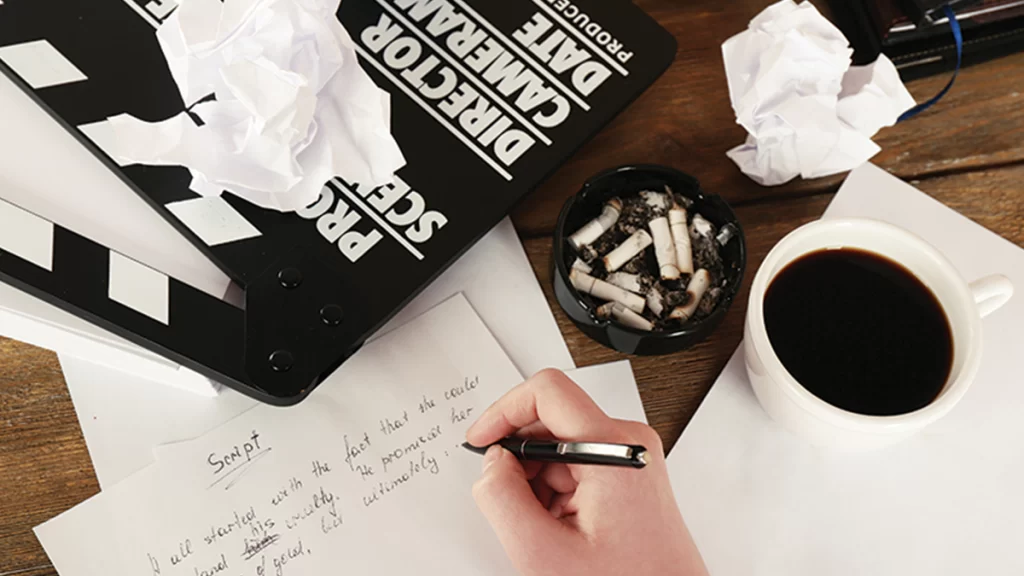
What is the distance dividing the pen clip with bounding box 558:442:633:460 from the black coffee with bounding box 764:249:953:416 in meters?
0.17

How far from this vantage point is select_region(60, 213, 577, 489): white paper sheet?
606 mm

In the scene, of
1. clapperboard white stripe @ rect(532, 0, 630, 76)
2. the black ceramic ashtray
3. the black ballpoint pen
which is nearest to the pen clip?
the black ballpoint pen

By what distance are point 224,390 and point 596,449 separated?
30 cm

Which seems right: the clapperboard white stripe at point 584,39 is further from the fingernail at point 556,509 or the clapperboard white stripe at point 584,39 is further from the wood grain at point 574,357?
the fingernail at point 556,509

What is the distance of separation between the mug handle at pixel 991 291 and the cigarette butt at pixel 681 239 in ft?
0.63

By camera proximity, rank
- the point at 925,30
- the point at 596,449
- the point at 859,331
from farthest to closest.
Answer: the point at 925,30 < the point at 859,331 < the point at 596,449

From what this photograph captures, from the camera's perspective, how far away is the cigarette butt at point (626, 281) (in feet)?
2.05

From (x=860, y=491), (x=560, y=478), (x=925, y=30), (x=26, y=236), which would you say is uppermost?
(x=26, y=236)

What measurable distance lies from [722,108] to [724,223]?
141 mm

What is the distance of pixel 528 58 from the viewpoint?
0.69m

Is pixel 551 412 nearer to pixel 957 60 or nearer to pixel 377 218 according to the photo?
pixel 377 218

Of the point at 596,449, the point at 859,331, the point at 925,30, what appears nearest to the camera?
the point at 596,449

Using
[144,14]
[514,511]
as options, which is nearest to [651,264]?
[514,511]

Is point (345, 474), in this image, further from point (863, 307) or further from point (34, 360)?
point (863, 307)
